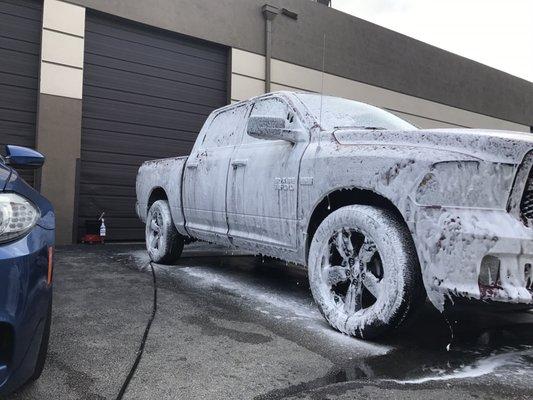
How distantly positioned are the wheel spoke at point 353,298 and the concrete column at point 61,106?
603 centimetres

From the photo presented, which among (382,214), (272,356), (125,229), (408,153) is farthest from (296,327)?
(125,229)

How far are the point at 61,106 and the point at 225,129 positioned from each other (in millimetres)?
4028

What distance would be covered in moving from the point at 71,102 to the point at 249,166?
4990 millimetres

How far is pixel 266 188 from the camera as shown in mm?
3773

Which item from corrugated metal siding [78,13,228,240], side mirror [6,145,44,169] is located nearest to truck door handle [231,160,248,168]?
side mirror [6,145,44,169]

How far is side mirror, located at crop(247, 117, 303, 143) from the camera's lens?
357cm

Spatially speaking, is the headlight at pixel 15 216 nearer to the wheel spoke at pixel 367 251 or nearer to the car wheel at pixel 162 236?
the wheel spoke at pixel 367 251

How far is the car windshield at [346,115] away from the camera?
3696 millimetres

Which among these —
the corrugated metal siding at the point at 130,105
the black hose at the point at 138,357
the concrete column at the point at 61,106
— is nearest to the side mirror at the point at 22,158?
the black hose at the point at 138,357

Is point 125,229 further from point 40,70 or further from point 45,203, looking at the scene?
point 45,203

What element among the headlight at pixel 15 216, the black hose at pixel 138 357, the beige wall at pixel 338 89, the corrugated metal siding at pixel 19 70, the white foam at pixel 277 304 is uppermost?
the beige wall at pixel 338 89

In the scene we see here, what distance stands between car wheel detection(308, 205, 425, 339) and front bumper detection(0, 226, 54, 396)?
1782 millimetres

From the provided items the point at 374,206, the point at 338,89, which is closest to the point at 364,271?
the point at 374,206

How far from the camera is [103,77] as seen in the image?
825cm
